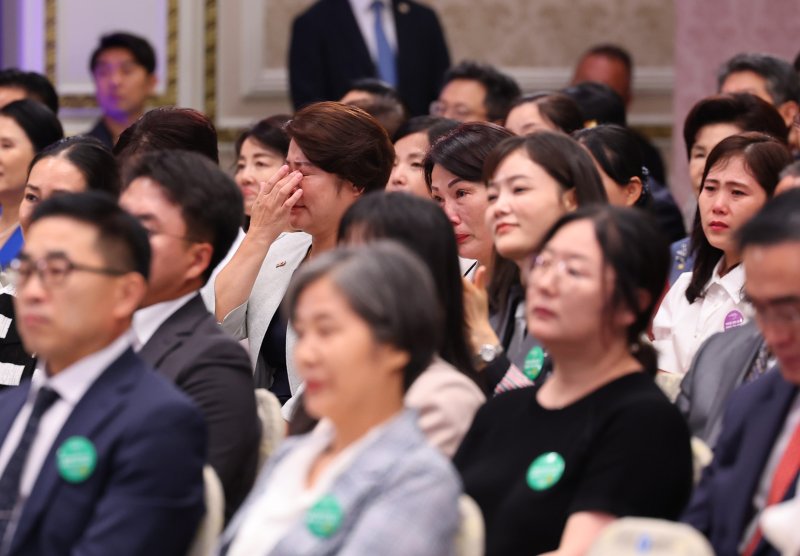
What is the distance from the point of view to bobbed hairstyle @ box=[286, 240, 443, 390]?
203 centimetres

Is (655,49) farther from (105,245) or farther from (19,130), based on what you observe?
(105,245)

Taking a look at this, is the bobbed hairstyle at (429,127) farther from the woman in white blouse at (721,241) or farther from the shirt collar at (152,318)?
the shirt collar at (152,318)

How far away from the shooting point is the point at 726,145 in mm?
3422

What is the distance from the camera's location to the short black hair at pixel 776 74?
467 cm

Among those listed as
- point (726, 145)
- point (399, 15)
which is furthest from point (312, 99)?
point (726, 145)

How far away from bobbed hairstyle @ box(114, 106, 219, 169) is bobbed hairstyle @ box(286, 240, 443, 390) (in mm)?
1664

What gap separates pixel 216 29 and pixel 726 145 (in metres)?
3.66

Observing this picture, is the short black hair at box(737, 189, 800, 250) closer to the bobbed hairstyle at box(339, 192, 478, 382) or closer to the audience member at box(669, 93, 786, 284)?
the bobbed hairstyle at box(339, 192, 478, 382)

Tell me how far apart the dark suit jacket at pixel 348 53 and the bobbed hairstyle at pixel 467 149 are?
236 centimetres

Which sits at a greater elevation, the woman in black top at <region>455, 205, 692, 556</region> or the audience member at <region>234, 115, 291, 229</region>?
the woman in black top at <region>455, 205, 692, 556</region>

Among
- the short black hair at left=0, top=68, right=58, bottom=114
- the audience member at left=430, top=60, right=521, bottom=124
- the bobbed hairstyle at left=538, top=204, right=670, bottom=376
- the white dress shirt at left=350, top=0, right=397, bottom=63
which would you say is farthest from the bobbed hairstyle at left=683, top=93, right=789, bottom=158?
the short black hair at left=0, top=68, right=58, bottom=114

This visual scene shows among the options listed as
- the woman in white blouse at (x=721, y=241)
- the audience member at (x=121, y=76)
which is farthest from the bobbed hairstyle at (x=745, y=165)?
the audience member at (x=121, y=76)

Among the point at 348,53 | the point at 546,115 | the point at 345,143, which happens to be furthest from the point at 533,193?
the point at 348,53

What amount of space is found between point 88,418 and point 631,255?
90 centimetres
